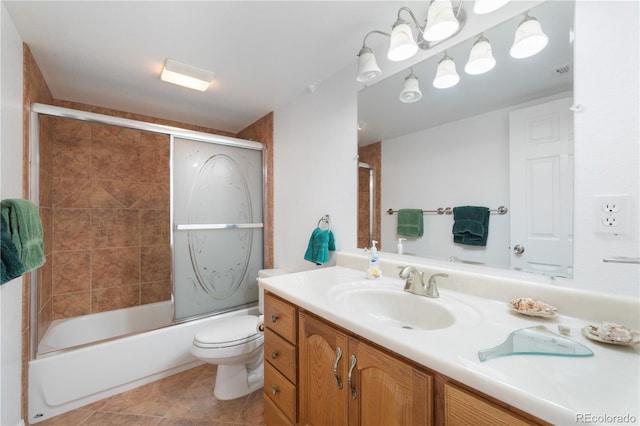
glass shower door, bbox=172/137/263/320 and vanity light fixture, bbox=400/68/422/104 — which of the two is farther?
glass shower door, bbox=172/137/263/320

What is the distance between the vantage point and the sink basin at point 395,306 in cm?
98

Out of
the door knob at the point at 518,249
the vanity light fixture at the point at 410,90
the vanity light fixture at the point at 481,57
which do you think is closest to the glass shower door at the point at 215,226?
the vanity light fixture at the point at 410,90

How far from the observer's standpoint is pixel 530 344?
639mm

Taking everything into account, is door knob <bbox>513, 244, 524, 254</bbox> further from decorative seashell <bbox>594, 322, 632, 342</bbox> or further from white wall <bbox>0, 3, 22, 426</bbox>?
white wall <bbox>0, 3, 22, 426</bbox>

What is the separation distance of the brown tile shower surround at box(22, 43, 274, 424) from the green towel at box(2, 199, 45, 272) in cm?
40

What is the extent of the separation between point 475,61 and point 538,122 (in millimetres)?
372

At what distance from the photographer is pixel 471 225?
3.77 ft

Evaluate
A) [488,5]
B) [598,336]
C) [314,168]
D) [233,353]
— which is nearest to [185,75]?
[314,168]

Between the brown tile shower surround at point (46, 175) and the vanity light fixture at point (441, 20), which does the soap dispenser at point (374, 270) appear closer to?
the vanity light fixture at point (441, 20)

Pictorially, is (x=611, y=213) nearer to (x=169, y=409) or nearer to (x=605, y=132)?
(x=605, y=132)

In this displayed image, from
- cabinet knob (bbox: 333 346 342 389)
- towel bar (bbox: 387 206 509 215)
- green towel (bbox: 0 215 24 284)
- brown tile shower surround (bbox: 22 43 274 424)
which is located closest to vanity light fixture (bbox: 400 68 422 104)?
towel bar (bbox: 387 206 509 215)

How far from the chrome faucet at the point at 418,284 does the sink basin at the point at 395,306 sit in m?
0.03

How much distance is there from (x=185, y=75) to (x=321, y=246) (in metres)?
1.51

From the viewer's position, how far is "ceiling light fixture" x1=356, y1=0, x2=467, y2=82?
1.01 meters
